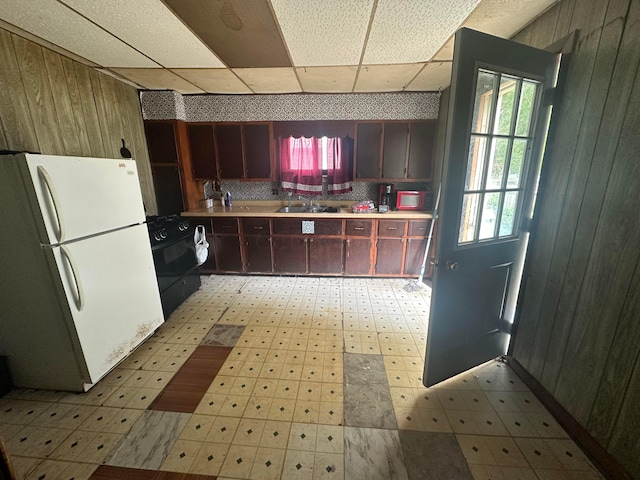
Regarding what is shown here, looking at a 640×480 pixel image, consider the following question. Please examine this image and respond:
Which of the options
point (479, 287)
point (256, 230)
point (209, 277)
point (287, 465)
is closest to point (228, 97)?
point (256, 230)

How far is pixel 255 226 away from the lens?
133 inches

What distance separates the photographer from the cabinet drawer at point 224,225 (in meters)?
3.38

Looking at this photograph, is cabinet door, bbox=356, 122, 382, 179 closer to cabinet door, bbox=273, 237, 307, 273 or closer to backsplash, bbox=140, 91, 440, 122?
backsplash, bbox=140, 91, 440, 122

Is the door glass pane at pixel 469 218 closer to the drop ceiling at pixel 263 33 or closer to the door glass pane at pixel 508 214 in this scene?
the door glass pane at pixel 508 214

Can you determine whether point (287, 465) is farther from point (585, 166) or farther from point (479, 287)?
point (585, 166)

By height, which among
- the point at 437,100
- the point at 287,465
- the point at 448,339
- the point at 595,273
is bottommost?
the point at 287,465

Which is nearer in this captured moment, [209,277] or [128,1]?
[128,1]

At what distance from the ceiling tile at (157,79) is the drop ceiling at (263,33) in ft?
0.08

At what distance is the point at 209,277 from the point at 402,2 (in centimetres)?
341

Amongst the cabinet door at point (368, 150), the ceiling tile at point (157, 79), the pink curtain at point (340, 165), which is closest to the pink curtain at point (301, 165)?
the pink curtain at point (340, 165)

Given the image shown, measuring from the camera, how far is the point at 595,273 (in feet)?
4.30

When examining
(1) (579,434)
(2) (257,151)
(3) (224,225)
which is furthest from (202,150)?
(1) (579,434)

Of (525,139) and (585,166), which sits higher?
(525,139)

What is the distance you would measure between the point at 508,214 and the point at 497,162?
1.16ft
